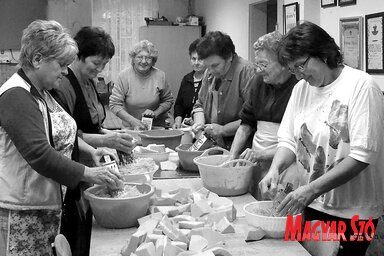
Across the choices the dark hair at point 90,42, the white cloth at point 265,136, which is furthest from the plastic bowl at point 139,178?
the dark hair at point 90,42

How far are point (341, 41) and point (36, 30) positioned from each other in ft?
7.34

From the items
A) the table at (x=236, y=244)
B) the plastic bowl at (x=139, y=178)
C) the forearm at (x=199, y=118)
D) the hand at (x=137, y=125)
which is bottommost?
the table at (x=236, y=244)

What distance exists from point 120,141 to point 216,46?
3.25ft

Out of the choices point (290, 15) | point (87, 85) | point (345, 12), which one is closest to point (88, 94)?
point (87, 85)

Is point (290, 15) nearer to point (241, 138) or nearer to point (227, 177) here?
point (241, 138)

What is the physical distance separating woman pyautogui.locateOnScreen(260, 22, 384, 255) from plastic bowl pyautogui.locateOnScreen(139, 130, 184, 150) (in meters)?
1.50

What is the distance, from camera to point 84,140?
8.84ft

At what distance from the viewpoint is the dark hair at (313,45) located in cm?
188

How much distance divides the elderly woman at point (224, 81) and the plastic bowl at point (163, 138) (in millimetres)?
276

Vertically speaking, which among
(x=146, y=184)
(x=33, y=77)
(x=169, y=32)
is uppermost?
(x=169, y=32)

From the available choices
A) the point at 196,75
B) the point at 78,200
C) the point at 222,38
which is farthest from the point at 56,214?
the point at 196,75

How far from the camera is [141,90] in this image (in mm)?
4391

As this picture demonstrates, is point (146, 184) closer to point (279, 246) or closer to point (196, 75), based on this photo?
point (279, 246)

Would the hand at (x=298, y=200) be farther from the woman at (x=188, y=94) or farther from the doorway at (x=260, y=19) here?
the doorway at (x=260, y=19)
